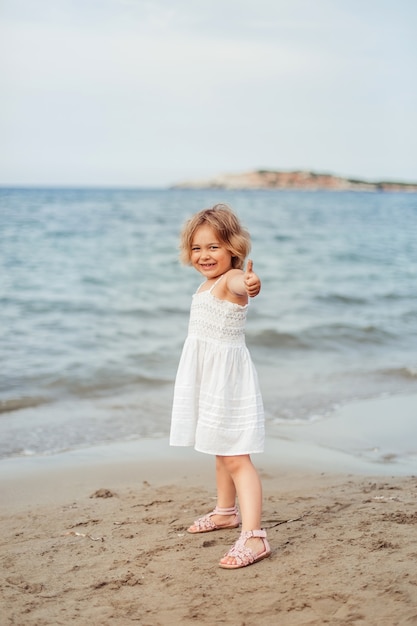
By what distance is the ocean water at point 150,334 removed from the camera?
6.46 meters

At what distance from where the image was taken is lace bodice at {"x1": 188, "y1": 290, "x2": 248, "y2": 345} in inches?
136

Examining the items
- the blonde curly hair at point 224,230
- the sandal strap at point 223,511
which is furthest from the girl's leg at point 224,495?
the blonde curly hair at point 224,230

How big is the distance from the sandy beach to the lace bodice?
0.95 metres

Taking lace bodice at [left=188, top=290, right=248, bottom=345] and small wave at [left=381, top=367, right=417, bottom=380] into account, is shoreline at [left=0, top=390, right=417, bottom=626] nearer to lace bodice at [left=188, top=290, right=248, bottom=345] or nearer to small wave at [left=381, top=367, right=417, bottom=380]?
lace bodice at [left=188, top=290, right=248, bottom=345]

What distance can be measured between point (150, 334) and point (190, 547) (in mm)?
6524

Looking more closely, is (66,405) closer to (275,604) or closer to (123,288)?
(275,604)

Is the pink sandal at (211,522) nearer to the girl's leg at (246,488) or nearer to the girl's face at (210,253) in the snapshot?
the girl's leg at (246,488)

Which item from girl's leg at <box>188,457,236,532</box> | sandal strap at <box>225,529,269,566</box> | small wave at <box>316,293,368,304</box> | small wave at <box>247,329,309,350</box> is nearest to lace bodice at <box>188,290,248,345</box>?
girl's leg at <box>188,457,236,532</box>

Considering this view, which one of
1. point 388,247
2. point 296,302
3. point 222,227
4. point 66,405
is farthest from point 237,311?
point 388,247

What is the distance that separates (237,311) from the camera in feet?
11.4

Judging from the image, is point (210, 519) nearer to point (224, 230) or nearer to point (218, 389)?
point (218, 389)

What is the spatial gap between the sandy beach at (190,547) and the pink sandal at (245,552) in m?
0.04

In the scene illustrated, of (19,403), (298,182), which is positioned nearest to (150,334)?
(19,403)

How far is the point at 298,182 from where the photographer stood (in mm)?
109812
